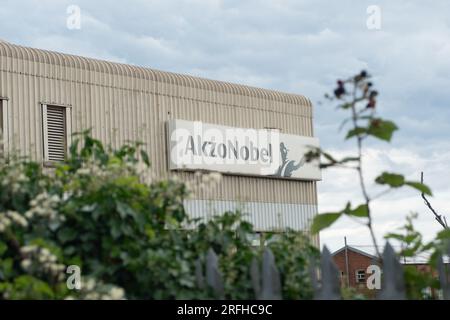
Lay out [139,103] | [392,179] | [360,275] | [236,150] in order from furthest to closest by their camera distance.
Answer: [360,275] → [236,150] → [139,103] → [392,179]

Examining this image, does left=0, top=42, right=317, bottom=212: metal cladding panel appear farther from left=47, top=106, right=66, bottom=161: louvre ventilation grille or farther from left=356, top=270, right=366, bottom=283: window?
left=356, top=270, right=366, bottom=283: window

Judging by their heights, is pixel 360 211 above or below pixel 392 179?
below

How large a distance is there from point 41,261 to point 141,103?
1872cm

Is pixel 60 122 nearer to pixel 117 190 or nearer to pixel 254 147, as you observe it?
pixel 254 147

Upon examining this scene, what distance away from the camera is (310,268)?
5.46 metres

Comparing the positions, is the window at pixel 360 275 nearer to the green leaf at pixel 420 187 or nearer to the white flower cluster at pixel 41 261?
the green leaf at pixel 420 187

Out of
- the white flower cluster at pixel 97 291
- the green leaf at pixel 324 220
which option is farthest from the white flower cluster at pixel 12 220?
the green leaf at pixel 324 220

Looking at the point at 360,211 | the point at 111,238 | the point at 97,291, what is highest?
the point at 360,211

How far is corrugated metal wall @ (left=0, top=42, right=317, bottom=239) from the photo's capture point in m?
20.7

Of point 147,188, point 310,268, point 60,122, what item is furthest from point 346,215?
point 60,122

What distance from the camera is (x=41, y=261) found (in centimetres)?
490

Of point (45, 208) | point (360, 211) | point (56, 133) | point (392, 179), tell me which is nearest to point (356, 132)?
point (392, 179)

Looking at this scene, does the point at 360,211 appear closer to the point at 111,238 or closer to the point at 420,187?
the point at 420,187

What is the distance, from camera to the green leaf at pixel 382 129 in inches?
202
